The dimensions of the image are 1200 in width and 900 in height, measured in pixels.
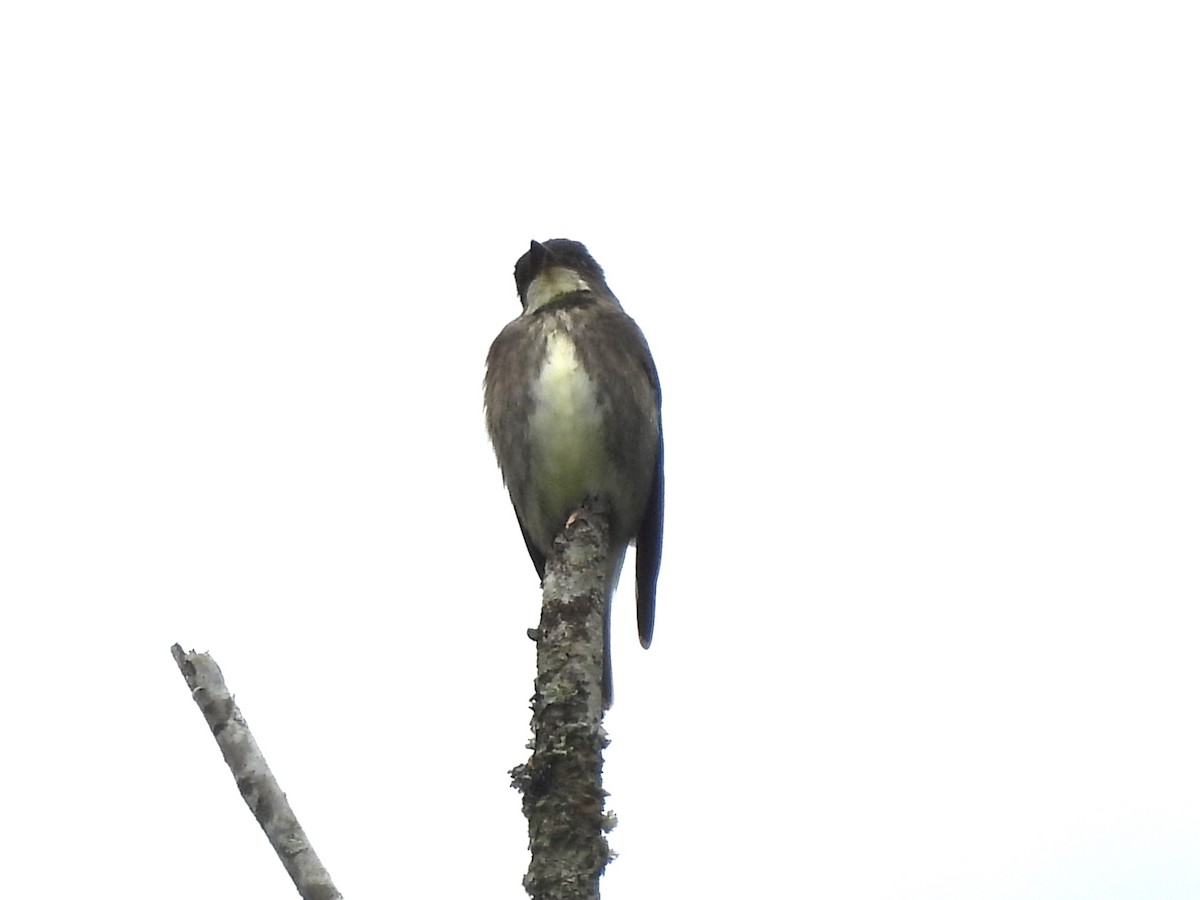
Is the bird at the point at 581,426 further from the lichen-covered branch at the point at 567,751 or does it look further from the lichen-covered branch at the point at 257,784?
the lichen-covered branch at the point at 257,784

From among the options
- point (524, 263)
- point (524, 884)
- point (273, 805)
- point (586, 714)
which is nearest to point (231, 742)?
point (273, 805)

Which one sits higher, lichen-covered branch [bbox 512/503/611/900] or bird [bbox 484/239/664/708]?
bird [bbox 484/239/664/708]

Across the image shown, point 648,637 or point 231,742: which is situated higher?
point 648,637

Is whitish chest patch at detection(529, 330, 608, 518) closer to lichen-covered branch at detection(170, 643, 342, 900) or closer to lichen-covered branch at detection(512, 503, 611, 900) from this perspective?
lichen-covered branch at detection(512, 503, 611, 900)

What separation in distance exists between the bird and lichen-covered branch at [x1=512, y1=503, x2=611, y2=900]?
72.9 inches

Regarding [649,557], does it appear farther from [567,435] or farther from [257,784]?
[257,784]

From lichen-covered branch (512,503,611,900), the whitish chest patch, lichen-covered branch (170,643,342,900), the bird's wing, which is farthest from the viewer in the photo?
the bird's wing

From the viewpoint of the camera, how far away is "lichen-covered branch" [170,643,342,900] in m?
3.63

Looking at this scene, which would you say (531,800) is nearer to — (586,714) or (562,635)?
(586,714)

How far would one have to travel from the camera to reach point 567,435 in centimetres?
724

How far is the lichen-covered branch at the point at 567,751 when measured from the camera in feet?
13.4

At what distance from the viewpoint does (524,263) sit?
334 inches

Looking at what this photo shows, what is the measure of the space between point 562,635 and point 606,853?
0.89 meters

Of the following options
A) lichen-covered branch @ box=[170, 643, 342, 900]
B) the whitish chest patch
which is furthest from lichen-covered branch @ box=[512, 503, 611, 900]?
the whitish chest patch
